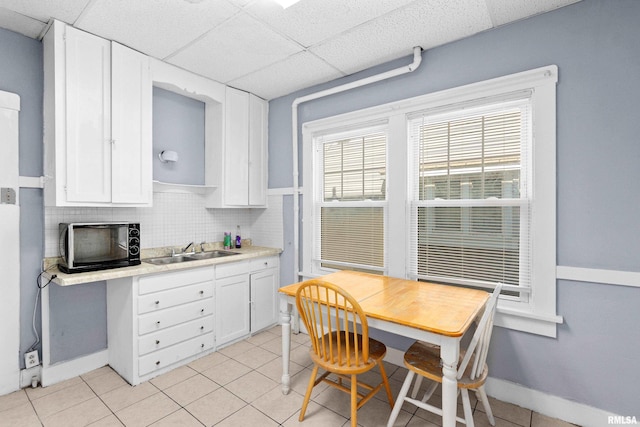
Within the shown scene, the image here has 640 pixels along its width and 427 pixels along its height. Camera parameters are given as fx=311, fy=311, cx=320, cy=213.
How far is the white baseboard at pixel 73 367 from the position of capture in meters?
2.42

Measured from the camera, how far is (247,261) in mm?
3289

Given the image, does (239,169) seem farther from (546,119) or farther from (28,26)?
(546,119)

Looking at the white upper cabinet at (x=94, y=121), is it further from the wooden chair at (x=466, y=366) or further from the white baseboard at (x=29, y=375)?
the wooden chair at (x=466, y=366)

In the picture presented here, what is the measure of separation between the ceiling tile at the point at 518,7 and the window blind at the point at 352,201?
1.19 metres

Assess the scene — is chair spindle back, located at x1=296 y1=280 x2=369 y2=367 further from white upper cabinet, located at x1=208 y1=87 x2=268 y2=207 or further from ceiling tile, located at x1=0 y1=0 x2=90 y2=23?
ceiling tile, located at x1=0 y1=0 x2=90 y2=23

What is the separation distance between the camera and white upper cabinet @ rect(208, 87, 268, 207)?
3.37 m

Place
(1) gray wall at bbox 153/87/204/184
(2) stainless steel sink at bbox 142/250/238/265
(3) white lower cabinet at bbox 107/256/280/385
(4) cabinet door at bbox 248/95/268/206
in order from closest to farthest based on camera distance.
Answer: (3) white lower cabinet at bbox 107/256/280/385 → (2) stainless steel sink at bbox 142/250/238/265 → (1) gray wall at bbox 153/87/204/184 → (4) cabinet door at bbox 248/95/268/206

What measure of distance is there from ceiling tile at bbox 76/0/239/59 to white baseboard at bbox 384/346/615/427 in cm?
324

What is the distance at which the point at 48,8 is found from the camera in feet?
6.83

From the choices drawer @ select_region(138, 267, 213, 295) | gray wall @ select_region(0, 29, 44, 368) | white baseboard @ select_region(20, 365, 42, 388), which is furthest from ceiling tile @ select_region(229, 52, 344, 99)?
white baseboard @ select_region(20, 365, 42, 388)

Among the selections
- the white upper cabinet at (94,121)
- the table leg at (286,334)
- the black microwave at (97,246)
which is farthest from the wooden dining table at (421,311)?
the white upper cabinet at (94,121)

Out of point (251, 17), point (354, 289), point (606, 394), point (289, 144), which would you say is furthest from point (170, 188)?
point (606, 394)

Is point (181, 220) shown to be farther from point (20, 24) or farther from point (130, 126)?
point (20, 24)

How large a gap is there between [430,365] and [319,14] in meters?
2.39
